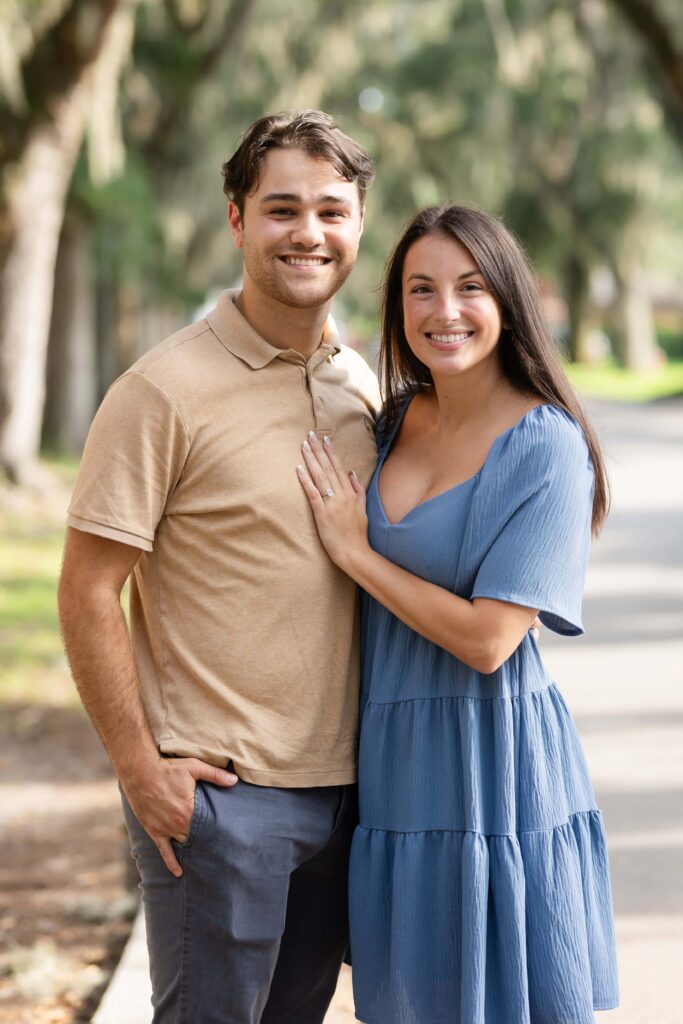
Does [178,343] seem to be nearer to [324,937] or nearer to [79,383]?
[324,937]

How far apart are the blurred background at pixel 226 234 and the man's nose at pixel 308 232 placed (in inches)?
17.9

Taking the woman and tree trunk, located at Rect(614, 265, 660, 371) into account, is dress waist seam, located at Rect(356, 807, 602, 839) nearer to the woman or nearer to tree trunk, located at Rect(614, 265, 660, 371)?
the woman

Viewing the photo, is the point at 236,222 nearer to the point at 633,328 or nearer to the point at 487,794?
the point at 487,794

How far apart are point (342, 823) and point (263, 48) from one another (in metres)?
19.6

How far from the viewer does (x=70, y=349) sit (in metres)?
16.6

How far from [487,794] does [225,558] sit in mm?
655

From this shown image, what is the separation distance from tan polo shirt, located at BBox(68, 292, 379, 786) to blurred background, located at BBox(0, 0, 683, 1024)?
650 mm

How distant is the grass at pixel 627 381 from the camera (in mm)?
24298

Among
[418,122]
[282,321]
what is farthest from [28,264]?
[418,122]

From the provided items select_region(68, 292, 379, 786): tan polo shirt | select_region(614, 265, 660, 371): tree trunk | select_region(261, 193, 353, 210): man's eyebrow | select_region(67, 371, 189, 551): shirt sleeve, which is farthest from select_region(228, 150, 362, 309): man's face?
select_region(614, 265, 660, 371): tree trunk

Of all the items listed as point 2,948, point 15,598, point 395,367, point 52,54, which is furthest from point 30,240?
point 395,367

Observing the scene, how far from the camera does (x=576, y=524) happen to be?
96.9 inches

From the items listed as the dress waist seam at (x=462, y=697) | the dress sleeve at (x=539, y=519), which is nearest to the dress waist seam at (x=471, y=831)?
the dress waist seam at (x=462, y=697)

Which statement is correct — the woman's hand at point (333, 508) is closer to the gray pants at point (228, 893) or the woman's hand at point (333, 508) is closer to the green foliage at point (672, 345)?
the gray pants at point (228, 893)
